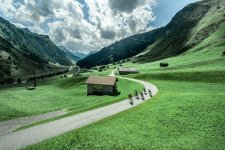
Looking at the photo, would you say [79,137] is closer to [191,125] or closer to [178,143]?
[178,143]

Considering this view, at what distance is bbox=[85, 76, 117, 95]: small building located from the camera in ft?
282

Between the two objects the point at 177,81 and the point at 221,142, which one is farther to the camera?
the point at 177,81

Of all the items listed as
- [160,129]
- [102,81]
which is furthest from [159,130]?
[102,81]

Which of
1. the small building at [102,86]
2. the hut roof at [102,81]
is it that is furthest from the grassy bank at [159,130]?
the hut roof at [102,81]

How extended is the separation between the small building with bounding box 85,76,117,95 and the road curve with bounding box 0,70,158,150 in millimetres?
31745

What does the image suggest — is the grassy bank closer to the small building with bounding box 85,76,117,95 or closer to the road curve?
the road curve

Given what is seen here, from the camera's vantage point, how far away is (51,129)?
39500mm

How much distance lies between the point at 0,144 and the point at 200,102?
112ft

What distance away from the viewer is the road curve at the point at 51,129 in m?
33.7

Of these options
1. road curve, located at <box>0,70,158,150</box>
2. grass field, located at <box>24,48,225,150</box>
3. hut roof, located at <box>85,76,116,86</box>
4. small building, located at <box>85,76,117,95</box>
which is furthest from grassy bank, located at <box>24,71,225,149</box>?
hut roof, located at <box>85,76,116,86</box>

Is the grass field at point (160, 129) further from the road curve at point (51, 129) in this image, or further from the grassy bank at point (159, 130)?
the road curve at point (51, 129)

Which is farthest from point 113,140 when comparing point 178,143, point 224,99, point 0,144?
point 224,99

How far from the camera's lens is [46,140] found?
33938 mm

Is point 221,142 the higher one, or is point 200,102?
point 200,102
